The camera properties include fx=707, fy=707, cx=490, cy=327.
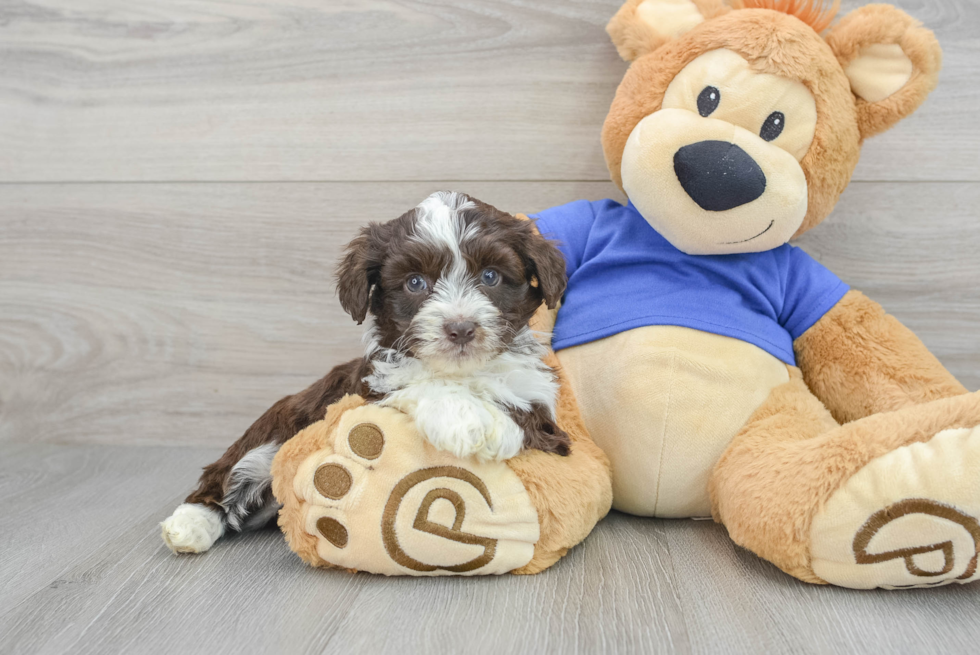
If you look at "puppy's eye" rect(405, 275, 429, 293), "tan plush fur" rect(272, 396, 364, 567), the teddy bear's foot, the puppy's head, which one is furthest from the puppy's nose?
the teddy bear's foot

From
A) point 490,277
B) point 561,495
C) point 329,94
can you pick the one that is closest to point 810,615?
point 561,495

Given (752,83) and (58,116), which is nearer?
(752,83)

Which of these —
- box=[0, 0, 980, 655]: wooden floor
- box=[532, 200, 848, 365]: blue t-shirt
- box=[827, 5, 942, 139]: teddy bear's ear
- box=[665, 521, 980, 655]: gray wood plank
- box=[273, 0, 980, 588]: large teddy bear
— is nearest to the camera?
box=[665, 521, 980, 655]: gray wood plank

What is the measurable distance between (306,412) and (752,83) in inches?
46.0

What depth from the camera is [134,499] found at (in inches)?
73.0

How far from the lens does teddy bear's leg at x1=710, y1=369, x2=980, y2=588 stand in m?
1.15

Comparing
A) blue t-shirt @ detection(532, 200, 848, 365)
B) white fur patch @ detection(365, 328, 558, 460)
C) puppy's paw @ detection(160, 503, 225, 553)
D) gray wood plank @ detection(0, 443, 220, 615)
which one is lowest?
gray wood plank @ detection(0, 443, 220, 615)

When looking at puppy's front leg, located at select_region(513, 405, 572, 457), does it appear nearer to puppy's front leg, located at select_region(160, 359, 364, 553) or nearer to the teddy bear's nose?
puppy's front leg, located at select_region(160, 359, 364, 553)

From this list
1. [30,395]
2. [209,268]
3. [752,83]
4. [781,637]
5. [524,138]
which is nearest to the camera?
[781,637]

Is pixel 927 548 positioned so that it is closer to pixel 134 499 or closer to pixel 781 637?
pixel 781 637

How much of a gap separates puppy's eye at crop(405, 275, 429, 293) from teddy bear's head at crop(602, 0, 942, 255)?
52cm

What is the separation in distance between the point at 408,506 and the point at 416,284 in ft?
1.35

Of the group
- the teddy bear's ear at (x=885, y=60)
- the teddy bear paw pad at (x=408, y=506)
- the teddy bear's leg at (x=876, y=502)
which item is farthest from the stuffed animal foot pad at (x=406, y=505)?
the teddy bear's ear at (x=885, y=60)

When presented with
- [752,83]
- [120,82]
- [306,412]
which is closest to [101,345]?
[120,82]
